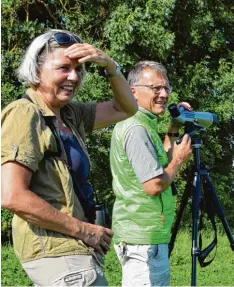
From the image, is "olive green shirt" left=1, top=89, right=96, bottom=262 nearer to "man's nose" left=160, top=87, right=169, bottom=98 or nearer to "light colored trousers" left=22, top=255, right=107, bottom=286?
"light colored trousers" left=22, top=255, right=107, bottom=286

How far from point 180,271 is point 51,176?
11.2 feet

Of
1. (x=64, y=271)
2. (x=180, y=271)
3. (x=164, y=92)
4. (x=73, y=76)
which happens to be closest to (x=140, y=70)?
(x=164, y=92)

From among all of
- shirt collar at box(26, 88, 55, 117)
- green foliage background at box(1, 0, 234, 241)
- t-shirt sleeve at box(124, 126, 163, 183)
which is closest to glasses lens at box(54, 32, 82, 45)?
shirt collar at box(26, 88, 55, 117)

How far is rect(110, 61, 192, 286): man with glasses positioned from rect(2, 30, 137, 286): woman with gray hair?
0.72m

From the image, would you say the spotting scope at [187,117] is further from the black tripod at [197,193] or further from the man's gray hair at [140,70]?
the man's gray hair at [140,70]

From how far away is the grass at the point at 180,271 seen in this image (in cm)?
466

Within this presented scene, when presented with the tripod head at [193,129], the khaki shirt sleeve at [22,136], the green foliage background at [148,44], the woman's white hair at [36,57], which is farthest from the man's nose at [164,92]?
the green foliage background at [148,44]

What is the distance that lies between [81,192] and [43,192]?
15 cm

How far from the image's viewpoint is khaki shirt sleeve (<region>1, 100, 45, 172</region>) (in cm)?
167

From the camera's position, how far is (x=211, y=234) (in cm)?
698

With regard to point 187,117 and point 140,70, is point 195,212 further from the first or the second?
point 140,70

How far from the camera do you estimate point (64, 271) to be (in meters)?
1.71

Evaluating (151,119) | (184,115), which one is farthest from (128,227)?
(184,115)

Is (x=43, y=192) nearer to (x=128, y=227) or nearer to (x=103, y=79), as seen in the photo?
(x=128, y=227)
